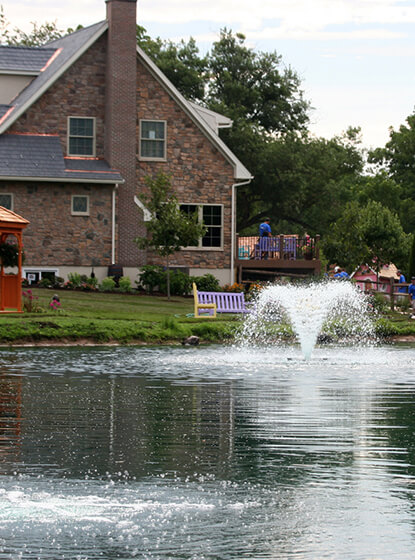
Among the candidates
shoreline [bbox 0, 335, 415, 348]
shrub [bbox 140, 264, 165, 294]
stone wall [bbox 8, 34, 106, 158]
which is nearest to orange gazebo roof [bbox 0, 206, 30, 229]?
shoreline [bbox 0, 335, 415, 348]

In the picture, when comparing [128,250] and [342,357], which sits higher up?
[128,250]

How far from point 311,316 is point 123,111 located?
A: 48.3ft

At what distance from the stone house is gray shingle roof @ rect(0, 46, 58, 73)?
83 millimetres

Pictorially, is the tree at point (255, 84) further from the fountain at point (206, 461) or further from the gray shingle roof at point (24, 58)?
→ the fountain at point (206, 461)

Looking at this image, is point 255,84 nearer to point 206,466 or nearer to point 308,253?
point 308,253

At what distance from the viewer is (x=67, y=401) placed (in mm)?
16469

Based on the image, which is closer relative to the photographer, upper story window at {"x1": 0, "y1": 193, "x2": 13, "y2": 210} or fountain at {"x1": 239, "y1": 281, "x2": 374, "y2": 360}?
fountain at {"x1": 239, "y1": 281, "x2": 374, "y2": 360}

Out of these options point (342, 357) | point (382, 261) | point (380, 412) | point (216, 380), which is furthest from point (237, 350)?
point (382, 261)

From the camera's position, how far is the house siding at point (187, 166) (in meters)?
43.1

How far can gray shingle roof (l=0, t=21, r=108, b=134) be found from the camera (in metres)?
41.5

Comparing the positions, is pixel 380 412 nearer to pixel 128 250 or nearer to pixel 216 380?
pixel 216 380

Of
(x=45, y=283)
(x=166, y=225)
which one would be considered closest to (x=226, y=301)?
(x=166, y=225)

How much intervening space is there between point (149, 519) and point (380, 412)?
284 inches

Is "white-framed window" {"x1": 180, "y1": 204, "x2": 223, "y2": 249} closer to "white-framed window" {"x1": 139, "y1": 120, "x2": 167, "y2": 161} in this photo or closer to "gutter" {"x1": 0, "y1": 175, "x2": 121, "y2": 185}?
"white-framed window" {"x1": 139, "y1": 120, "x2": 167, "y2": 161}
